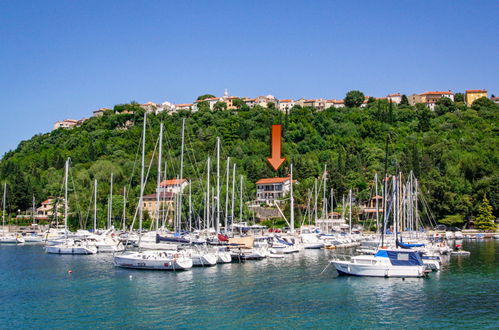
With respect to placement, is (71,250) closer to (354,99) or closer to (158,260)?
(158,260)

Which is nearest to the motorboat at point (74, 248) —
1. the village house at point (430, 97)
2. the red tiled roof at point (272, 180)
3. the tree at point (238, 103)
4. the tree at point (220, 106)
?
the red tiled roof at point (272, 180)

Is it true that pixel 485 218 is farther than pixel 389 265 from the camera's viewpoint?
Yes

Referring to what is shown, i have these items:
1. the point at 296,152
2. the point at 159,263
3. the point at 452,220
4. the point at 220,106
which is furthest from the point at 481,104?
the point at 159,263

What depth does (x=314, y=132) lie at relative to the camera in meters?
156

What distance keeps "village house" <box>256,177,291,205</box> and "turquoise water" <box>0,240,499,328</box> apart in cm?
6776

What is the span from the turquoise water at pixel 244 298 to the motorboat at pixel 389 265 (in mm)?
799

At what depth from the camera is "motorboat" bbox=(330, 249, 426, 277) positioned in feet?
120

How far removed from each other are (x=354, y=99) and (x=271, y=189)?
270ft

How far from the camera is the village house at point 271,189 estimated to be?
366 feet

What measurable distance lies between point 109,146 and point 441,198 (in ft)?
320

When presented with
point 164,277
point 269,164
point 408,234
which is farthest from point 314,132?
point 164,277

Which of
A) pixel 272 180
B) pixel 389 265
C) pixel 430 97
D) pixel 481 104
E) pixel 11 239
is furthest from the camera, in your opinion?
pixel 430 97

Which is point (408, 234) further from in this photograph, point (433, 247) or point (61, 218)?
point (61, 218)

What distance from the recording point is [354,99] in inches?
7259
